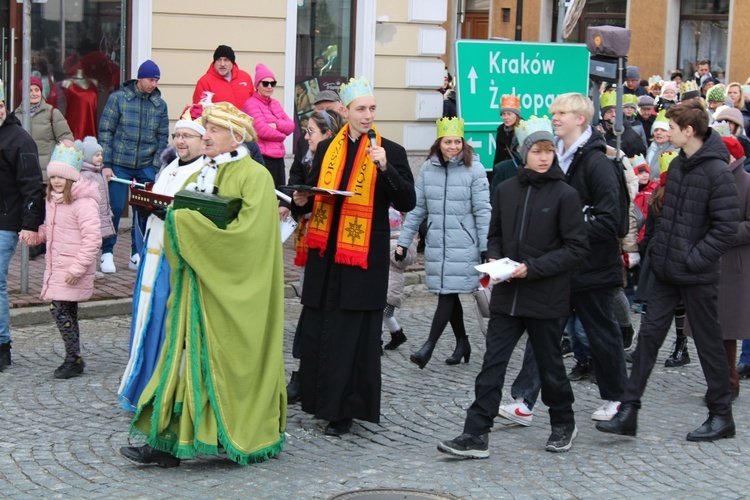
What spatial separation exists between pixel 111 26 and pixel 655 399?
8.60m

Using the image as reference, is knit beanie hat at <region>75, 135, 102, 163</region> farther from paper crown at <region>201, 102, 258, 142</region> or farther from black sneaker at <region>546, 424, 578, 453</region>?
black sneaker at <region>546, 424, 578, 453</region>

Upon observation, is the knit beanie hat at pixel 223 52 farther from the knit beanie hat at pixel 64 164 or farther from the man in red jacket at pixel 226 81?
the knit beanie hat at pixel 64 164

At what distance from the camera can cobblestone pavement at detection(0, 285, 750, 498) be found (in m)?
6.52

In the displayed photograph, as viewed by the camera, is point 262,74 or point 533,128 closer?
point 533,128

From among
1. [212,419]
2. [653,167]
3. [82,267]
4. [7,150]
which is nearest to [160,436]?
[212,419]

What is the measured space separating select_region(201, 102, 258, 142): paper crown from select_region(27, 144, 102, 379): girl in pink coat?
2050mm

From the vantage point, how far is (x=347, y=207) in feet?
24.9

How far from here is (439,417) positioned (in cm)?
795

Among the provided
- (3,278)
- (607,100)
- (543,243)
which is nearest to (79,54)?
(607,100)

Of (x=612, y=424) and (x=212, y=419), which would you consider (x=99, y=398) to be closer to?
(x=212, y=419)

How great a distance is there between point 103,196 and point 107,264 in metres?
0.63

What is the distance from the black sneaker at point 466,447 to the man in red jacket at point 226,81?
24.4ft

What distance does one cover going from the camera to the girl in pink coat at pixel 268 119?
1352cm

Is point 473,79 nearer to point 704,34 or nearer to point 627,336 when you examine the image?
point 627,336
